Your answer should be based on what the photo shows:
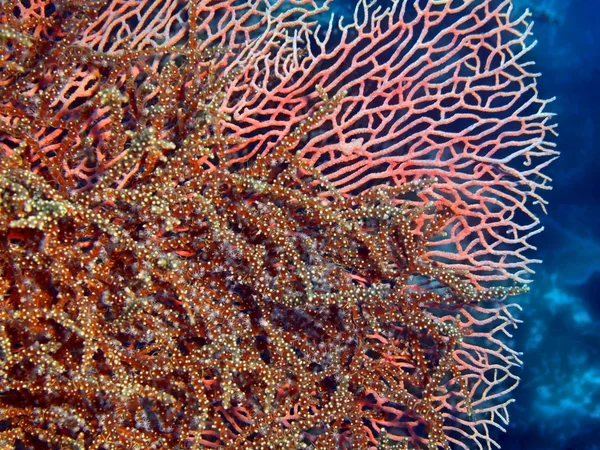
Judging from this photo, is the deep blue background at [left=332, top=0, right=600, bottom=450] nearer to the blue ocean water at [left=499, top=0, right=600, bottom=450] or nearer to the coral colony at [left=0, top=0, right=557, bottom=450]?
the blue ocean water at [left=499, top=0, right=600, bottom=450]

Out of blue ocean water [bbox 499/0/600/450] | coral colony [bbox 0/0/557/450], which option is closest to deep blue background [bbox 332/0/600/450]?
blue ocean water [bbox 499/0/600/450]

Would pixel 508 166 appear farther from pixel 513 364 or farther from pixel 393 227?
pixel 513 364

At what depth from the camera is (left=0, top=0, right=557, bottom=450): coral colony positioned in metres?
2.28

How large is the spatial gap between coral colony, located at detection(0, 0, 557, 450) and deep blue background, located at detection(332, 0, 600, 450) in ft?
0.82

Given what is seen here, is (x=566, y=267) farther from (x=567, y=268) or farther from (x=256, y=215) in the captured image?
(x=256, y=215)

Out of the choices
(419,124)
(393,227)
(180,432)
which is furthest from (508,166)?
(180,432)

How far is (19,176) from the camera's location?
2092mm

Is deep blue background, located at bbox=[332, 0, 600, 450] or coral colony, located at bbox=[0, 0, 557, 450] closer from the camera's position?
coral colony, located at bbox=[0, 0, 557, 450]

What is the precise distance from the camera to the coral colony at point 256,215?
2277mm

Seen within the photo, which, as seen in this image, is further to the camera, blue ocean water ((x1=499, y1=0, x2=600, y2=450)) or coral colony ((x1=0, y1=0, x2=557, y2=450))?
blue ocean water ((x1=499, y1=0, x2=600, y2=450))

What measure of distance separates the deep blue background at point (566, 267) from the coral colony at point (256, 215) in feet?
0.82

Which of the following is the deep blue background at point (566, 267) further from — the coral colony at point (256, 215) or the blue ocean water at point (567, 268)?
the coral colony at point (256, 215)

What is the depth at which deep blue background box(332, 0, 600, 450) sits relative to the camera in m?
3.07

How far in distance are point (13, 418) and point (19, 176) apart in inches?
54.7
